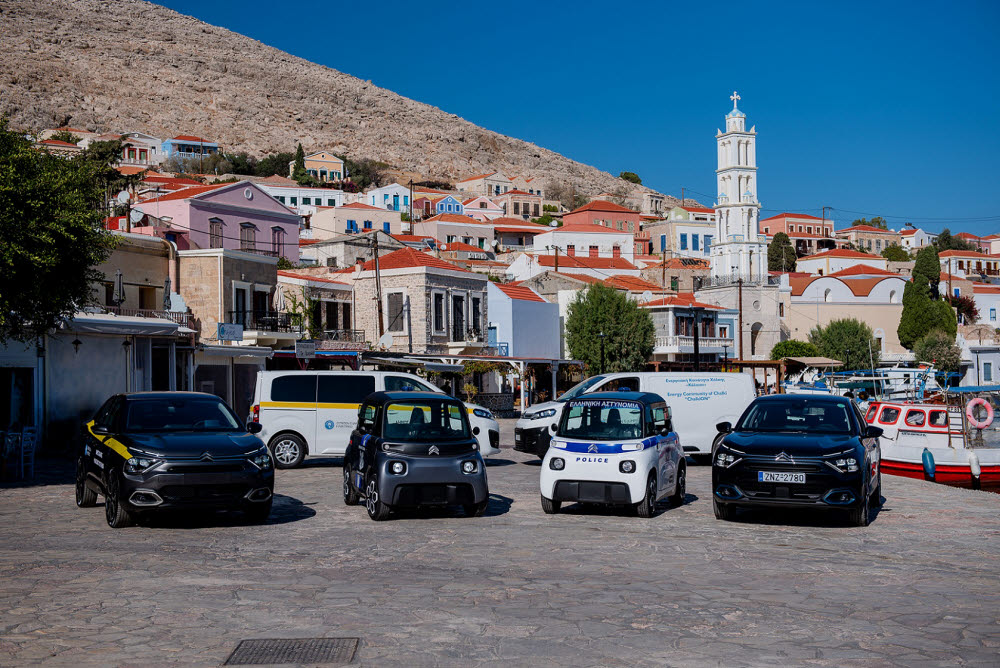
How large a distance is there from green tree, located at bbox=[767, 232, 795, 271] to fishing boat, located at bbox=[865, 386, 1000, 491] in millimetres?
99730

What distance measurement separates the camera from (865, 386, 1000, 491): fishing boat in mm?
25922

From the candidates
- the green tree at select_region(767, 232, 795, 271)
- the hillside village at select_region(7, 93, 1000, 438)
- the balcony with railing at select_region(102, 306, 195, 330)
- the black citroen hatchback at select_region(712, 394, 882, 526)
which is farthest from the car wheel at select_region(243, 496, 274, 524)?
the green tree at select_region(767, 232, 795, 271)

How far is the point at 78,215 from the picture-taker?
19.0 metres

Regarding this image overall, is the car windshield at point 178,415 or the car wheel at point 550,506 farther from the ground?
the car windshield at point 178,415

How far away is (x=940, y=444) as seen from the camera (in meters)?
27.7

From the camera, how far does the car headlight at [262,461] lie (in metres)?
13.3

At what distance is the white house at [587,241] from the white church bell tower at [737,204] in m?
17.0

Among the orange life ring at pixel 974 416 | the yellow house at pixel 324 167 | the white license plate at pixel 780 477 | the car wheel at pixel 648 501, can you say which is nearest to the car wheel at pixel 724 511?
the car wheel at pixel 648 501

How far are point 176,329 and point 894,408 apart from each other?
21735 millimetres

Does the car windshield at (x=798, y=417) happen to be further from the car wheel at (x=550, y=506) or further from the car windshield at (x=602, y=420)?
the car wheel at (x=550, y=506)

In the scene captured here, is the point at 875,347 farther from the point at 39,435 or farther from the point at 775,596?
the point at 775,596

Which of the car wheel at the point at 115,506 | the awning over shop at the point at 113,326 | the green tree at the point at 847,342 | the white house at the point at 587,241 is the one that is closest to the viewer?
the car wheel at the point at 115,506

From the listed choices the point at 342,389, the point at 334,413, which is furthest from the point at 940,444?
the point at 334,413

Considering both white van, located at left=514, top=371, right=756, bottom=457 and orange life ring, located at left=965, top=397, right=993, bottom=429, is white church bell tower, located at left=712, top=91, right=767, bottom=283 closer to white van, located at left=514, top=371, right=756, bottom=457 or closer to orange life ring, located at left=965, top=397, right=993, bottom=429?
orange life ring, located at left=965, top=397, right=993, bottom=429
